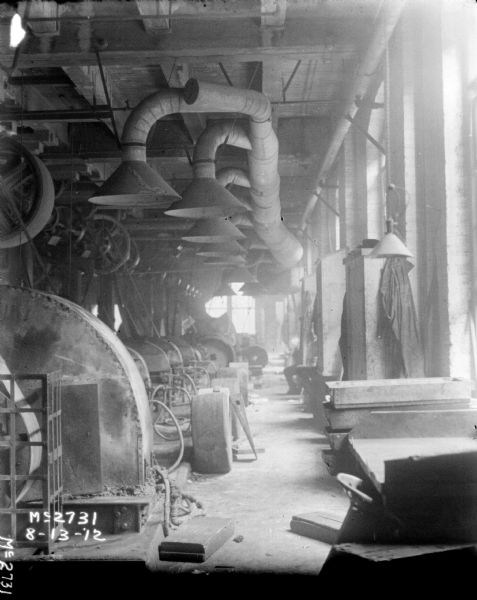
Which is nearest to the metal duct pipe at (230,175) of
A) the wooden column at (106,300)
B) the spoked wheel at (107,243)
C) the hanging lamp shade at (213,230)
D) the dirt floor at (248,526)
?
the spoked wheel at (107,243)

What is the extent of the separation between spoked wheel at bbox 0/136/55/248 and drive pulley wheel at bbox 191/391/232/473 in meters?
2.64

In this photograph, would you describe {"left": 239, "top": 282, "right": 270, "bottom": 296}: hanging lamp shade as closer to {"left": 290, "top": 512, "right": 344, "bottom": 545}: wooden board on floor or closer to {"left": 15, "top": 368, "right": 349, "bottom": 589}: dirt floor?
{"left": 15, "top": 368, "right": 349, "bottom": 589}: dirt floor

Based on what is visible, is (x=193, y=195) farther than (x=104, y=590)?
Yes

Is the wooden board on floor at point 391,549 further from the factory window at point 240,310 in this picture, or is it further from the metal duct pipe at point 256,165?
the factory window at point 240,310

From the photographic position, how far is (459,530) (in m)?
2.99

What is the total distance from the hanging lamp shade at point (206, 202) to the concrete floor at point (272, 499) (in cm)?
269

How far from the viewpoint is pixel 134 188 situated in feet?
17.3

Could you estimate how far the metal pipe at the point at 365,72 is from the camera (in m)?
6.12

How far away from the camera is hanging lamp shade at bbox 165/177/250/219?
5859 mm

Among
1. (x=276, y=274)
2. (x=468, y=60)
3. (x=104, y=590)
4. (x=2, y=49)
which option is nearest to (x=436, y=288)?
(x=468, y=60)

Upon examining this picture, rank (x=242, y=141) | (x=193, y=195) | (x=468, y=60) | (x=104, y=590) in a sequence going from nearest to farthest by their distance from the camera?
(x=104, y=590), (x=193, y=195), (x=468, y=60), (x=242, y=141)

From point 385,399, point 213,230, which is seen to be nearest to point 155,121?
point 213,230

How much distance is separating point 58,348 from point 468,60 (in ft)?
15.1

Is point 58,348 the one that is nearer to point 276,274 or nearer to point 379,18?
point 379,18
